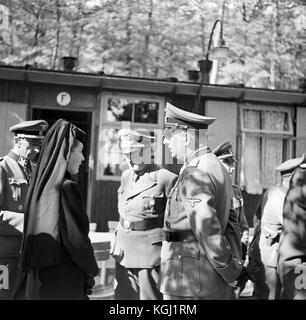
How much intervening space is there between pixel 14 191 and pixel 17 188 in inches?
1.3

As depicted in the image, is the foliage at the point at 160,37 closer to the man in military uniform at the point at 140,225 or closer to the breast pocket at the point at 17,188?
the breast pocket at the point at 17,188

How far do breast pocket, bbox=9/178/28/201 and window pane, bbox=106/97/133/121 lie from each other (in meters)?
4.03

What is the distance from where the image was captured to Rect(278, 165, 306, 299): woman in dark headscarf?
3.00m

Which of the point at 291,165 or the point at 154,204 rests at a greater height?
the point at 291,165

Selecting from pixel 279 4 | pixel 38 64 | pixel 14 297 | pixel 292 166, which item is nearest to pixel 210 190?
pixel 292 166

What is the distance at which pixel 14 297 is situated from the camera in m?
3.03

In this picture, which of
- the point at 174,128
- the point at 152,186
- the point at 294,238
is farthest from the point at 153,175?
the point at 294,238

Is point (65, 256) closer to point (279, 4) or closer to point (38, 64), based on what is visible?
point (279, 4)

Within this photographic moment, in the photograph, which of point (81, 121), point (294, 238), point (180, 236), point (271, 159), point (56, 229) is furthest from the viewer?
point (81, 121)

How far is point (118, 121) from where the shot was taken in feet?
24.3

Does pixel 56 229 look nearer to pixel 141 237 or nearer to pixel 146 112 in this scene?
pixel 141 237

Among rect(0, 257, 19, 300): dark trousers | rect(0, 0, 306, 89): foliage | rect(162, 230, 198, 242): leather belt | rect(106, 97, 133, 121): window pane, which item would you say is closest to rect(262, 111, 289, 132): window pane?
rect(0, 0, 306, 89): foliage

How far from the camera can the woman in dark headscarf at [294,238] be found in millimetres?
2996
